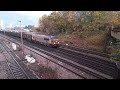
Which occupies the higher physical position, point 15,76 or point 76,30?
point 76,30

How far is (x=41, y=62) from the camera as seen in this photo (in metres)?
21.0

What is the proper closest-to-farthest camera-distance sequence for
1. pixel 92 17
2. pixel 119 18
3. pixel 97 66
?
pixel 97 66, pixel 119 18, pixel 92 17

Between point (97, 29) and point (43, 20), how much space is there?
2208 centimetres

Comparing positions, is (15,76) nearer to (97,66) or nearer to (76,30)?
(97,66)

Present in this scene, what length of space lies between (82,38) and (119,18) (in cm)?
885

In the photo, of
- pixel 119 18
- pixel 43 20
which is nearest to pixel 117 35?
pixel 119 18

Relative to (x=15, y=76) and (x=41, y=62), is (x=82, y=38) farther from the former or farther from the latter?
(x=15, y=76)

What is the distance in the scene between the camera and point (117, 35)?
26.7 meters

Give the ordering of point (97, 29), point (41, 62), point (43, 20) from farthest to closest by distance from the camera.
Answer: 1. point (43, 20)
2. point (97, 29)
3. point (41, 62)

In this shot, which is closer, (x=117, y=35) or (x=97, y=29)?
(x=117, y=35)
